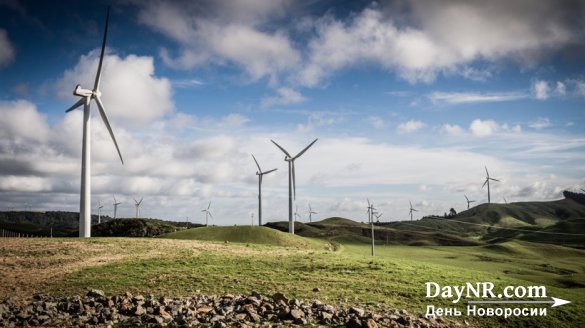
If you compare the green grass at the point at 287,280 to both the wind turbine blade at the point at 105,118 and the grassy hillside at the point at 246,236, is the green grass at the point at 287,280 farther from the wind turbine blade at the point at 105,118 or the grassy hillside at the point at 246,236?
the grassy hillside at the point at 246,236

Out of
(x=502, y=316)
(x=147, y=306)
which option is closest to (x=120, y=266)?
(x=147, y=306)

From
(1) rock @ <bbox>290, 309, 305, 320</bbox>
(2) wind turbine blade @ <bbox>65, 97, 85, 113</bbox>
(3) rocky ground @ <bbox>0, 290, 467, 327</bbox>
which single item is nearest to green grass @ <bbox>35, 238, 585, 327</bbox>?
(3) rocky ground @ <bbox>0, 290, 467, 327</bbox>

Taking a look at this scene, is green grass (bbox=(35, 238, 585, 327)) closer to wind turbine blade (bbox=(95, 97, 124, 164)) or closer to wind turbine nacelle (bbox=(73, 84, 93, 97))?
wind turbine blade (bbox=(95, 97, 124, 164))

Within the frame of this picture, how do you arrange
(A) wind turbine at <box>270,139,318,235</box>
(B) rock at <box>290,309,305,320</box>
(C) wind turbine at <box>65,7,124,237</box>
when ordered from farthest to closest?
1. (A) wind turbine at <box>270,139,318,235</box>
2. (C) wind turbine at <box>65,7,124,237</box>
3. (B) rock at <box>290,309,305,320</box>

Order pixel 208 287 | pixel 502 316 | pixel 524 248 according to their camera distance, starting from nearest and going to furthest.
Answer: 1. pixel 502 316
2. pixel 208 287
3. pixel 524 248

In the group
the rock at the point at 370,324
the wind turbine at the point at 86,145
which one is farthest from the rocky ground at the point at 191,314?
the wind turbine at the point at 86,145

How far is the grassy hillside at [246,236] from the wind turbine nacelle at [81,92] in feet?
107

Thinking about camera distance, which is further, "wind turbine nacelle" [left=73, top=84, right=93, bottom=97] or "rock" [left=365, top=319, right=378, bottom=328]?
"wind turbine nacelle" [left=73, top=84, right=93, bottom=97]

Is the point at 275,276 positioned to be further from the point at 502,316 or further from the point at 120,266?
the point at 502,316

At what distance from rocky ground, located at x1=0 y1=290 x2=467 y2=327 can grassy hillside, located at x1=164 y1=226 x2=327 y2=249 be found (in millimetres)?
52652

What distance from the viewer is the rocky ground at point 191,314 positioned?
18578mm

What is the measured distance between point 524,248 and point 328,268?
308 ft

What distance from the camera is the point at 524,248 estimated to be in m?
110

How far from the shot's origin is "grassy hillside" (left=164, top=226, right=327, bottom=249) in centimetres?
7638
